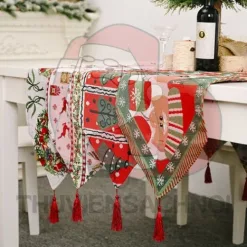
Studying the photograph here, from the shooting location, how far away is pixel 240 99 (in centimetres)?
112

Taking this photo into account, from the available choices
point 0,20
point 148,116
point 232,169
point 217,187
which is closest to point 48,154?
point 148,116

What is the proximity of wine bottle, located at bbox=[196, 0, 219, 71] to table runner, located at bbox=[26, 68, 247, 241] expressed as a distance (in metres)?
0.15

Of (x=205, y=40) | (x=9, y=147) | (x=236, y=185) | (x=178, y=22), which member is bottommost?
(x=236, y=185)

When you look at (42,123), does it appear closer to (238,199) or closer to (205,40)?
(205,40)

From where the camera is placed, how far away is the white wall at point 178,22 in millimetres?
2615

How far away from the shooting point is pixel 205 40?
5.15 feet

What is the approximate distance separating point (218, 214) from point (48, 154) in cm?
118

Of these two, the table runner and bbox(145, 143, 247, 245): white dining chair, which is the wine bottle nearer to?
the table runner

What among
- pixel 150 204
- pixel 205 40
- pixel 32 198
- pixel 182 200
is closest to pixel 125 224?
pixel 150 204

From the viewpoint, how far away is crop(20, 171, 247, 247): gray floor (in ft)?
7.11

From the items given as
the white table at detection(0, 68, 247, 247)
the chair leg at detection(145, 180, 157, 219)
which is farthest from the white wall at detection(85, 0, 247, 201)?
the white table at detection(0, 68, 247, 247)

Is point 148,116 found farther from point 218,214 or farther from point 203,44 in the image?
point 218,214

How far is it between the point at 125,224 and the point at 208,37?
43.7 inches

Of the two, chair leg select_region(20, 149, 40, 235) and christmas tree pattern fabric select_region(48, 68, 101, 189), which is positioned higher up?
christmas tree pattern fabric select_region(48, 68, 101, 189)
